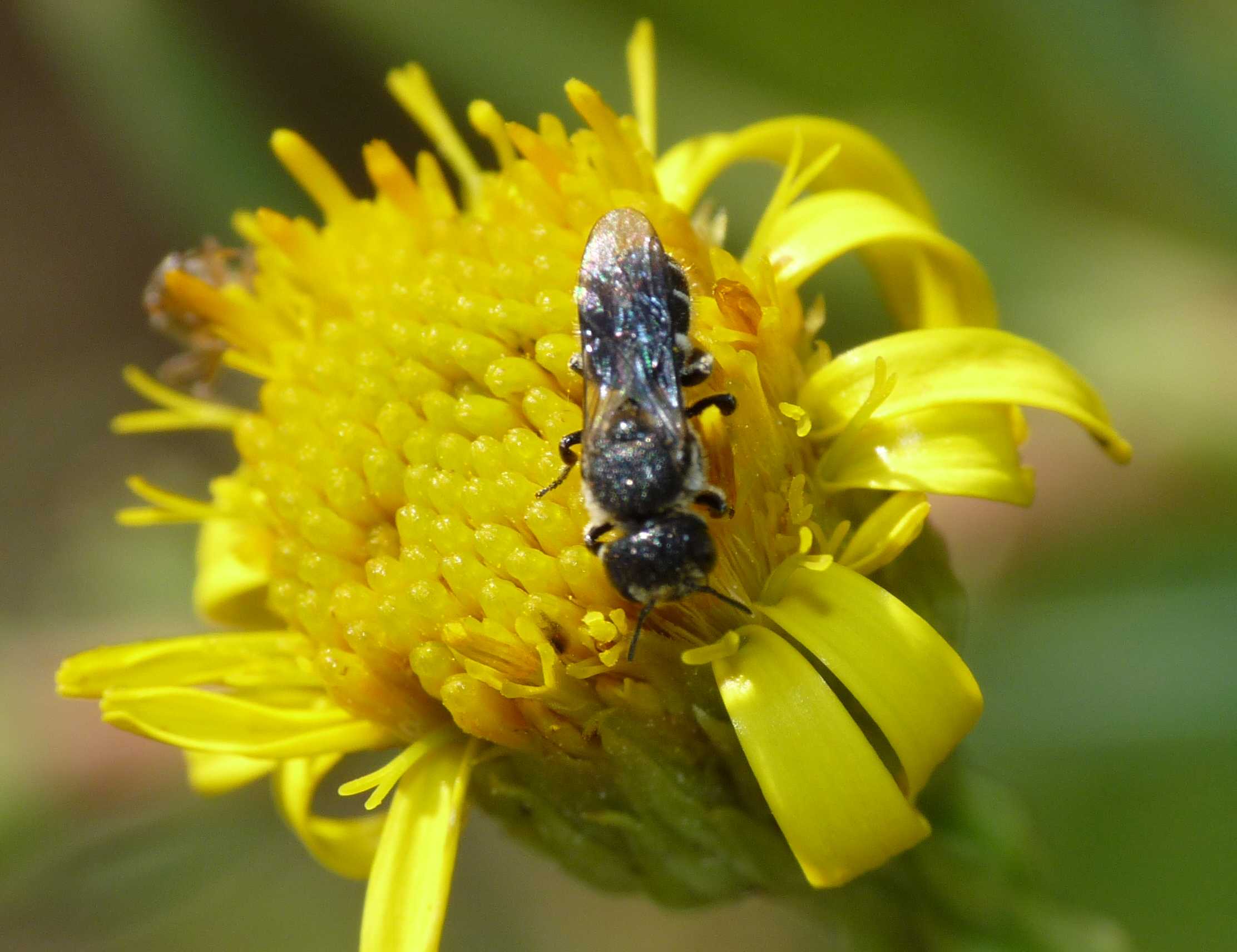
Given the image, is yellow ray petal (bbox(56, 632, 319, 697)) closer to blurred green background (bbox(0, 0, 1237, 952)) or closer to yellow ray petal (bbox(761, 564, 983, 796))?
yellow ray petal (bbox(761, 564, 983, 796))

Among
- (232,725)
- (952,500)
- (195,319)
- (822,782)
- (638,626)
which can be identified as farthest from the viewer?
(952,500)

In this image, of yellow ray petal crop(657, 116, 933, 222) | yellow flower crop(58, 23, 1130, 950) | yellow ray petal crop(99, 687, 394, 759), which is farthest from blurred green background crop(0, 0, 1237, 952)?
yellow ray petal crop(99, 687, 394, 759)

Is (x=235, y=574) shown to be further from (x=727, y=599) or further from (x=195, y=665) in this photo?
(x=727, y=599)

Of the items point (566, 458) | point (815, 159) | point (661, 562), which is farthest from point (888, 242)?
point (661, 562)

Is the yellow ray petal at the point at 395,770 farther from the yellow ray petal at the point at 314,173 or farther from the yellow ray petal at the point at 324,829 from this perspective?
the yellow ray petal at the point at 314,173

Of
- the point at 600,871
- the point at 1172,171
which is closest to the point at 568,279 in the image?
the point at 600,871

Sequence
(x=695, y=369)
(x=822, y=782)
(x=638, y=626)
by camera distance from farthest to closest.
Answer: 1. (x=695, y=369)
2. (x=638, y=626)
3. (x=822, y=782)

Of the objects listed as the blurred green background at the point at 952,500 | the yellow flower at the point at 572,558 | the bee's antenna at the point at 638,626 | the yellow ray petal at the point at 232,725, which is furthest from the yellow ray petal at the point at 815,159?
the blurred green background at the point at 952,500
